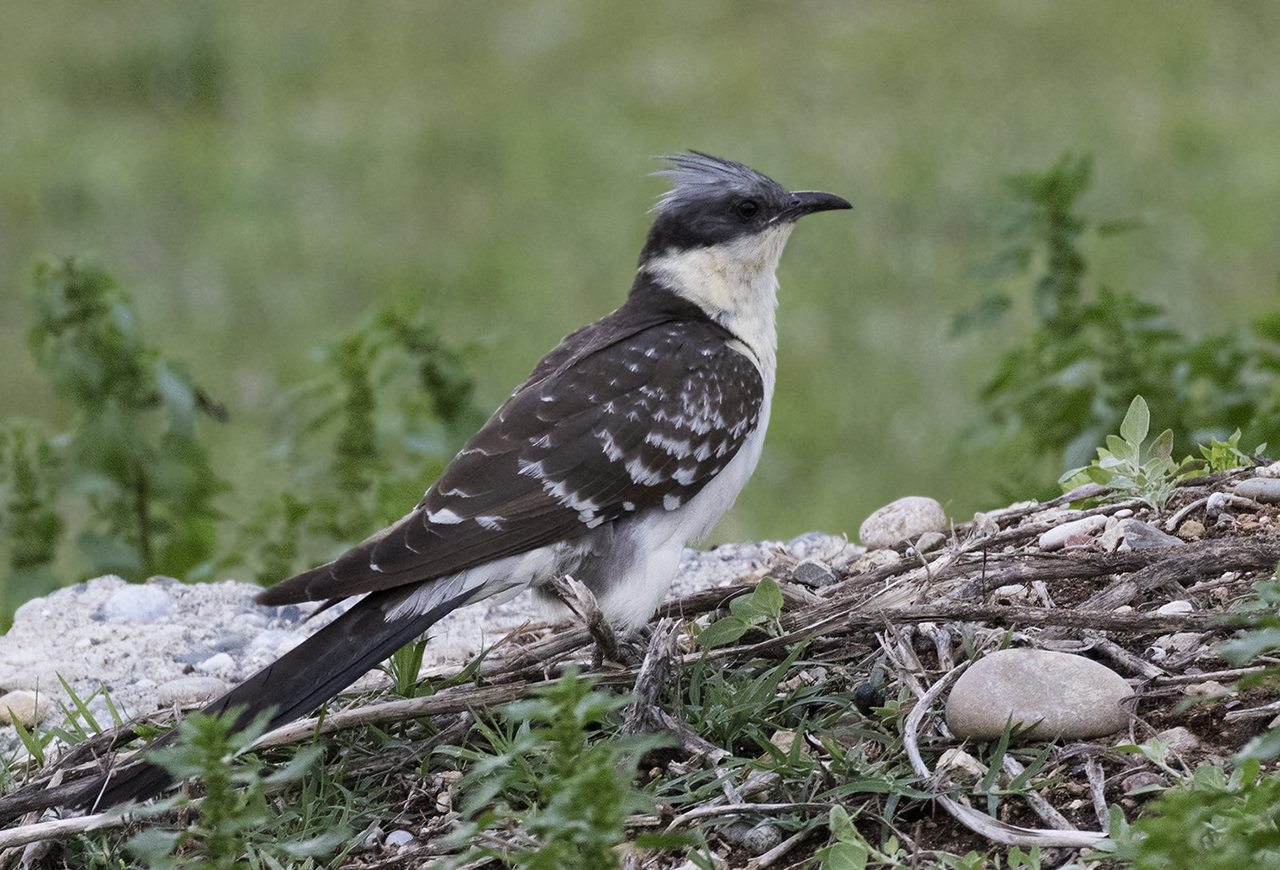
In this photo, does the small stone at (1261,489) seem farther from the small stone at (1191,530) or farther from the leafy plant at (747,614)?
the leafy plant at (747,614)

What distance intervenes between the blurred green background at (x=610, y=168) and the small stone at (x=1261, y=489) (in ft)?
7.09

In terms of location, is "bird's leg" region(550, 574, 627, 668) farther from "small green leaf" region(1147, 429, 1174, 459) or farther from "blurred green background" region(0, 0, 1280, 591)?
"blurred green background" region(0, 0, 1280, 591)

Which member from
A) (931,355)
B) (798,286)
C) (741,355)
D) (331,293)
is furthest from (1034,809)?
(331,293)

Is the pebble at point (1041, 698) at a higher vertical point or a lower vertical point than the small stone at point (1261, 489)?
lower

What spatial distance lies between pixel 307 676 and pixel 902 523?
77.5 inches

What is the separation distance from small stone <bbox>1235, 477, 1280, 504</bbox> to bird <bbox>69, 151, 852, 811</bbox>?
1410mm

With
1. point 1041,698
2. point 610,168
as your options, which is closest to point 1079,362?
point 1041,698

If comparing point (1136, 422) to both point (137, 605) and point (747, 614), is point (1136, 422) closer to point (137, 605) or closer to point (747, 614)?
point (747, 614)

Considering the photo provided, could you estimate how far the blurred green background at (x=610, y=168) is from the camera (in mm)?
8938

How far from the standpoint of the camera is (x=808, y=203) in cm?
509

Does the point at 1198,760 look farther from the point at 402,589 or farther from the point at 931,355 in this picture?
the point at 931,355

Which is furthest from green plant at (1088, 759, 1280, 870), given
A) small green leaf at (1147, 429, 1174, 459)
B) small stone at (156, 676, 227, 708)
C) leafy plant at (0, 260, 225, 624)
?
leafy plant at (0, 260, 225, 624)

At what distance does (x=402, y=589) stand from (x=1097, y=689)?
1749mm

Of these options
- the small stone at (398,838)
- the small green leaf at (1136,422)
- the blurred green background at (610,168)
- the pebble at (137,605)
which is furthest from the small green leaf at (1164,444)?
the pebble at (137,605)
